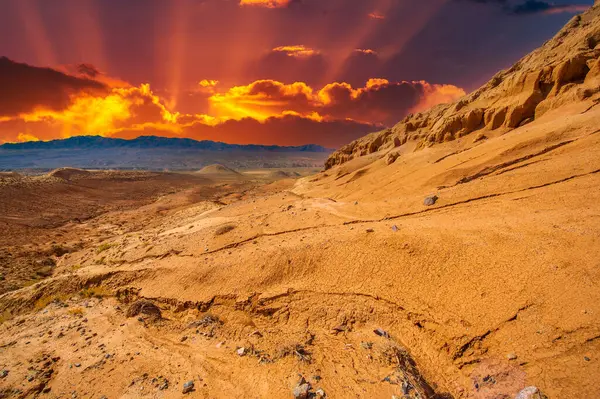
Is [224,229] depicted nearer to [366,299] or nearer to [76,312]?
[76,312]

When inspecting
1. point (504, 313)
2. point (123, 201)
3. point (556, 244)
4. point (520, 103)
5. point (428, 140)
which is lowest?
point (123, 201)

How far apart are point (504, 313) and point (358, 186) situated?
19.0 metres

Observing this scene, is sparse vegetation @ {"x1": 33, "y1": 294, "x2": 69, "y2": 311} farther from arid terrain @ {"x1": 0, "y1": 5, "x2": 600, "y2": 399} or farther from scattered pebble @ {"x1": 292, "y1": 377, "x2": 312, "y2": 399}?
scattered pebble @ {"x1": 292, "y1": 377, "x2": 312, "y2": 399}

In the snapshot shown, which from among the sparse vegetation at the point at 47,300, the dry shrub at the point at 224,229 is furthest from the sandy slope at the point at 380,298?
the dry shrub at the point at 224,229

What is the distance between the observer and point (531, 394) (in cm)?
533

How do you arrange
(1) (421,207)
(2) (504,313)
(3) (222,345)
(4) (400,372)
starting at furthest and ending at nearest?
(1) (421,207), (3) (222,345), (2) (504,313), (4) (400,372)

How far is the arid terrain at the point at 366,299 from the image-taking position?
652 cm

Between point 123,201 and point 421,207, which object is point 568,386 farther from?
point 123,201

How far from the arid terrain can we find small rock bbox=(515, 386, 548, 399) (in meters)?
0.05

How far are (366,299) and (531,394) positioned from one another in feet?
14.1

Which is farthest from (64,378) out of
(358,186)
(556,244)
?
(358,186)

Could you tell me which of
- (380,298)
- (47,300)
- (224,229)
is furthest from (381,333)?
(47,300)

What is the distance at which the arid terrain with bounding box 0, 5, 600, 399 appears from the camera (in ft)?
21.4

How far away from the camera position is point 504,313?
282 inches
